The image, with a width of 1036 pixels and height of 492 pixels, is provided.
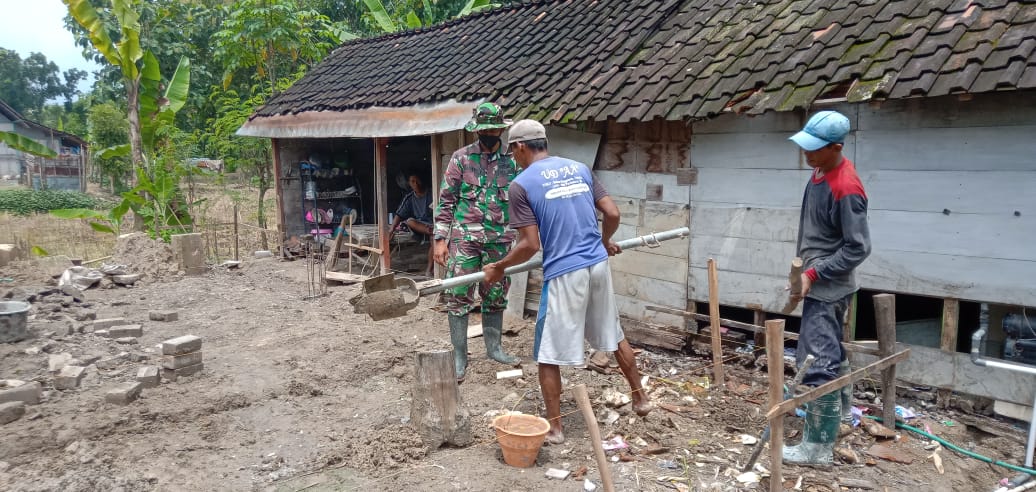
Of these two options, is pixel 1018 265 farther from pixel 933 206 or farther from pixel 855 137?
pixel 855 137

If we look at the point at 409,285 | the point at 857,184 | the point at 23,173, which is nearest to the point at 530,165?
the point at 409,285

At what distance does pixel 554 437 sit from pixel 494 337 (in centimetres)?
170

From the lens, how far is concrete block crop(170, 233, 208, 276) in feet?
33.7

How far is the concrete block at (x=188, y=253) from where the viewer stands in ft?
33.7

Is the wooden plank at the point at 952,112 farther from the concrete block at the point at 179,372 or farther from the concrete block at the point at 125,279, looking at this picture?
the concrete block at the point at 125,279

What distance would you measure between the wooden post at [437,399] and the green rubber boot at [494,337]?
60.0 inches

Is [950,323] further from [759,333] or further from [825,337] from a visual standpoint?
[825,337]

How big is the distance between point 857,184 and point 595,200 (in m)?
1.49

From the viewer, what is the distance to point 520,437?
146 inches

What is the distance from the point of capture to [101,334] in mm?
6777

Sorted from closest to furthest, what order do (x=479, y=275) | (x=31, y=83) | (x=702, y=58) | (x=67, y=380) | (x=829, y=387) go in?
(x=829, y=387)
(x=479, y=275)
(x=67, y=380)
(x=702, y=58)
(x=31, y=83)

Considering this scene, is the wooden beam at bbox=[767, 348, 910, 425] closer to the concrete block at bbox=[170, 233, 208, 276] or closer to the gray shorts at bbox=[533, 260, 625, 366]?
the gray shorts at bbox=[533, 260, 625, 366]

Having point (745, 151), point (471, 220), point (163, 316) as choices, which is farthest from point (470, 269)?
point (163, 316)

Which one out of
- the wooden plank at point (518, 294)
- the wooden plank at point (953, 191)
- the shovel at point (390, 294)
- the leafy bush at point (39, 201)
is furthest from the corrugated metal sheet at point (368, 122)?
the leafy bush at point (39, 201)
